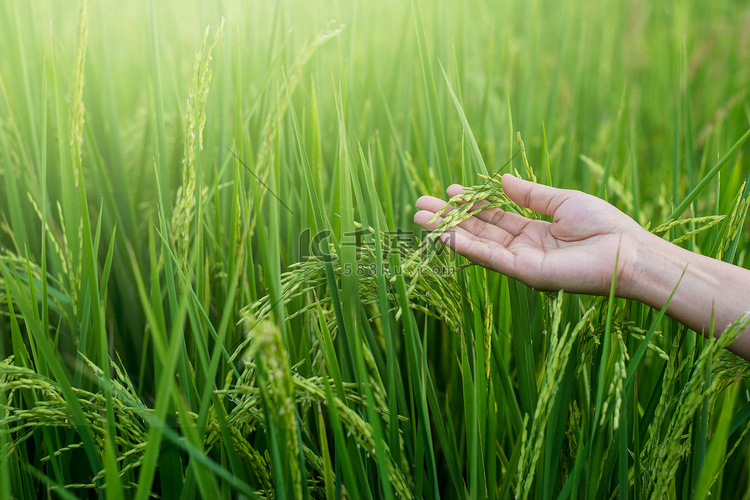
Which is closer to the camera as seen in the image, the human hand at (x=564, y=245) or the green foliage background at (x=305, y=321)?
the green foliage background at (x=305, y=321)

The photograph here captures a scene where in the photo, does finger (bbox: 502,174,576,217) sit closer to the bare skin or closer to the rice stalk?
the bare skin

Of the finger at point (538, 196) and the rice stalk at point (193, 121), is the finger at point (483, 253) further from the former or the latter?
the rice stalk at point (193, 121)

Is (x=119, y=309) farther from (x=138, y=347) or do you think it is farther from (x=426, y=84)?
(x=426, y=84)

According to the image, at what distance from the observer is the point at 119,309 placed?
110cm

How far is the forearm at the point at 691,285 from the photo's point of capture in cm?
76

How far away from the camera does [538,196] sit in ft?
2.92

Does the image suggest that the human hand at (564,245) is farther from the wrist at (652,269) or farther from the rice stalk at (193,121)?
the rice stalk at (193,121)

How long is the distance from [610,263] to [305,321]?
0.56m

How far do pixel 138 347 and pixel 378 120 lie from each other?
0.97m

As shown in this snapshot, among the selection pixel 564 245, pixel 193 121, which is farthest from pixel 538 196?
pixel 193 121

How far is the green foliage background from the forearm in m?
0.05

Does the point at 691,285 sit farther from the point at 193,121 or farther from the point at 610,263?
the point at 193,121

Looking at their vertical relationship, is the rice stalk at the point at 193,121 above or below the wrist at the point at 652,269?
above

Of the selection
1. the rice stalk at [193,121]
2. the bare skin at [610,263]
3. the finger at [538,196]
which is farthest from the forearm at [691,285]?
the rice stalk at [193,121]
